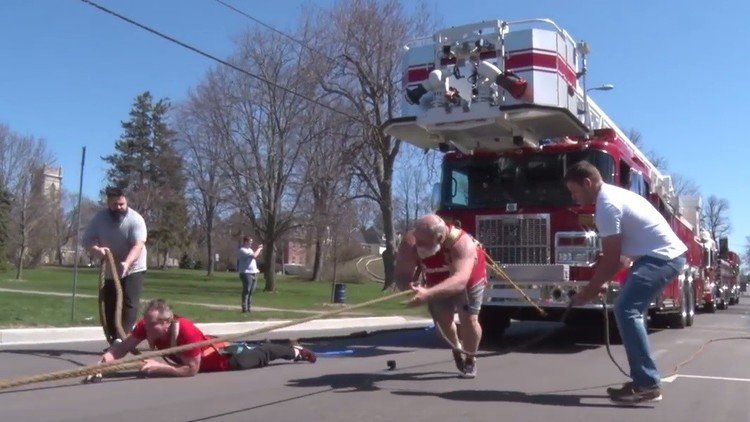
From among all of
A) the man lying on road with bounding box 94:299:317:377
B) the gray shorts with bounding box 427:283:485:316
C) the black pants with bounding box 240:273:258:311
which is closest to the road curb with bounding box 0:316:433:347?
the black pants with bounding box 240:273:258:311

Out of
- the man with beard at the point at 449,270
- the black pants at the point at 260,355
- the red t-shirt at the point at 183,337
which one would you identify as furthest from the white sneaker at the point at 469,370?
the red t-shirt at the point at 183,337

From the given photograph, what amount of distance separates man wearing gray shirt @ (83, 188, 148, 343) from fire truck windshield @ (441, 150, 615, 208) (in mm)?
4768

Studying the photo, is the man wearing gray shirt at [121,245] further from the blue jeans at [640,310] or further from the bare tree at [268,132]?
the bare tree at [268,132]

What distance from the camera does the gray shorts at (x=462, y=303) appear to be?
7.68 m

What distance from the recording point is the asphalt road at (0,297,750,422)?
19.8 feet

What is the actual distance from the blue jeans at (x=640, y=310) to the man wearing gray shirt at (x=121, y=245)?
17.0ft

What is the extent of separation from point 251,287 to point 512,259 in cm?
855

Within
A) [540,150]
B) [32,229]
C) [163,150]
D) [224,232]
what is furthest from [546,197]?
[163,150]

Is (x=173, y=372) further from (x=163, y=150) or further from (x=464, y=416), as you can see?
(x=163, y=150)

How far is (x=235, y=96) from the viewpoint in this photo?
32.1 metres

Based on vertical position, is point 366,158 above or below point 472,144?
above

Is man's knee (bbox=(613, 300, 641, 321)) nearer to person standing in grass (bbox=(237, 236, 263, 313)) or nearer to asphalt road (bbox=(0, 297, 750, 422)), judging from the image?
asphalt road (bbox=(0, 297, 750, 422))

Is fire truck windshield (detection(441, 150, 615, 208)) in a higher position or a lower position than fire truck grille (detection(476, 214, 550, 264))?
higher

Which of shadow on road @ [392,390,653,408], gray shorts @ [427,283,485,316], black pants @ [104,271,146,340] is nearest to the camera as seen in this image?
shadow on road @ [392,390,653,408]
